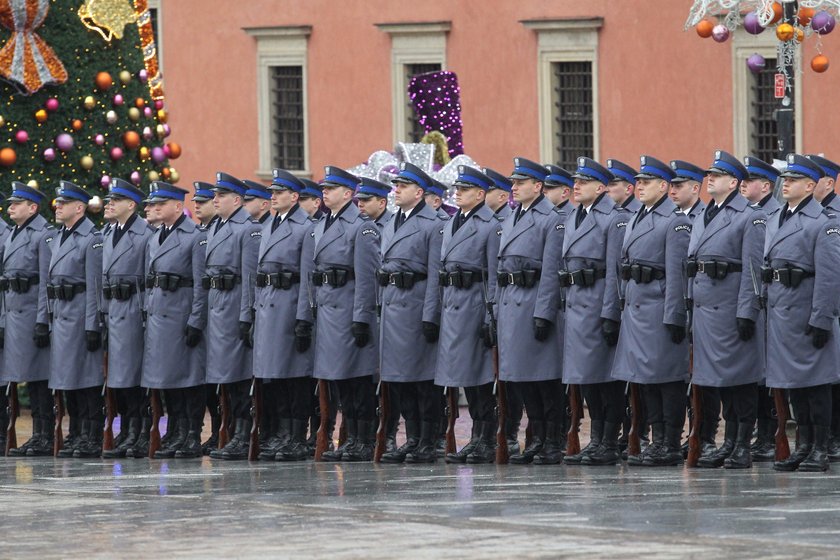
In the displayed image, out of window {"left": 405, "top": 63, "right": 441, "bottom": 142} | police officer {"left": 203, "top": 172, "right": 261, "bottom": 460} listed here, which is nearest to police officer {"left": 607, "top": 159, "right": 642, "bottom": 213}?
police officer {"left": 203, "top": 172, "right": 261, "bottom": 460}

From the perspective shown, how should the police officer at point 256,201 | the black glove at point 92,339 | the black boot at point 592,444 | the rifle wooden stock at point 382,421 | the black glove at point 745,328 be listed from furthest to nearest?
the black glove at point 92,339 < the police officer at point 256,201 < the rifle wooden stock at point 382,421 < the black boot at point 592,444 < the black glove at point 745,328

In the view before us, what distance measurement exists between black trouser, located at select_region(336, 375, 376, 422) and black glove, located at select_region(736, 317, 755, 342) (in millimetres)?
2949

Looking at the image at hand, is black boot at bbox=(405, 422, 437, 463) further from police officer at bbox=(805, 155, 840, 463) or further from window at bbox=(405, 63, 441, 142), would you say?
window at bbox=(405, 63, 441, 142)

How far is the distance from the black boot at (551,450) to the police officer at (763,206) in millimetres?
1206

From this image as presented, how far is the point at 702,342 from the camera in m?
15.7

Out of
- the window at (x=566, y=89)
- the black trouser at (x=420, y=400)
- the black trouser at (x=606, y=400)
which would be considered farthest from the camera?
the window at (x=566, y=89)

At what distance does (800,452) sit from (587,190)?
236 centimetres

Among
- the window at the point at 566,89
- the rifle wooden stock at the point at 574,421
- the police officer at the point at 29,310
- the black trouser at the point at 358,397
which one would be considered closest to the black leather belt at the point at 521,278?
the rifle wooden stock at the point at 574,421

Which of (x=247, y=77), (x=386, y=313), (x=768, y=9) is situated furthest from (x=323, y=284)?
(x=247, y=77)

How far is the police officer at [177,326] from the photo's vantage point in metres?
18.1

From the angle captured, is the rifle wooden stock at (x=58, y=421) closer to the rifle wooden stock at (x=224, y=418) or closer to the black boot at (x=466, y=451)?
the rifle wooden stock at (x=224, y=418)

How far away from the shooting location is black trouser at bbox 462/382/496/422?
55.4 feet

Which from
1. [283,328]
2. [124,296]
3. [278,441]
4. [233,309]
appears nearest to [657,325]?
[283,328]

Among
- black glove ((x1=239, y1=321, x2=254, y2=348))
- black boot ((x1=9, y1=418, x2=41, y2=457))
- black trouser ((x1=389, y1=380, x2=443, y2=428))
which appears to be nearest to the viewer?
black trouser ((x1=389, y1=380, x2=443, y2=428))
